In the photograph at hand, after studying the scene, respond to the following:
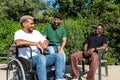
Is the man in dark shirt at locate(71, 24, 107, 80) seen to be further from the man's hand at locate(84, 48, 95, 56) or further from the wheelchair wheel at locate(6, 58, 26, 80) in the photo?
the wheelchair wheel at locate(6, 58, 26, 80)

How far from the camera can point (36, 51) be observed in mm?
6336

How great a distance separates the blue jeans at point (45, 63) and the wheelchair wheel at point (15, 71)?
0.25m

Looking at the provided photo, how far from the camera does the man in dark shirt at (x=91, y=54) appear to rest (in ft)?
24.4

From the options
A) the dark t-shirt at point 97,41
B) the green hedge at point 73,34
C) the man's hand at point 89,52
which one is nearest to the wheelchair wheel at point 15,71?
the man's hand at point 89,52

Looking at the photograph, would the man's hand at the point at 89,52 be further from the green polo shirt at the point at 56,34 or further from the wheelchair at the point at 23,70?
the wheelchair at the point at 23,70

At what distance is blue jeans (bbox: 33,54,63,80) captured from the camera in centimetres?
591

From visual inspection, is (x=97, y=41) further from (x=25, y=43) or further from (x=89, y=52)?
(x=25, y=43)

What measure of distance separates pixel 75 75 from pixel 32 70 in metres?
1.68

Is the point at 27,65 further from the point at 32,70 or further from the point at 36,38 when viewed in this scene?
the point at 36,38

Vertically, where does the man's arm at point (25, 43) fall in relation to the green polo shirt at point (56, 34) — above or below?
below

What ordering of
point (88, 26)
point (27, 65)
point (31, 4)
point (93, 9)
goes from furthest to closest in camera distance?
point (31, 4) < point (93, 9) < point (88, 26) < point (27, 65)

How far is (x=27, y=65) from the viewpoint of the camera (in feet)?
19.5

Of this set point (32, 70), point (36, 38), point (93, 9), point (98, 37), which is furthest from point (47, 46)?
point (93, 9)

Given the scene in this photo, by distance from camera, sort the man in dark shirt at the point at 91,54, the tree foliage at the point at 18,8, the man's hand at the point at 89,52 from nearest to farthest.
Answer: the man in dark shirt at the point at 91,54
the man's hand at the point at 89,52
the tree foliage at the point at 18,8
